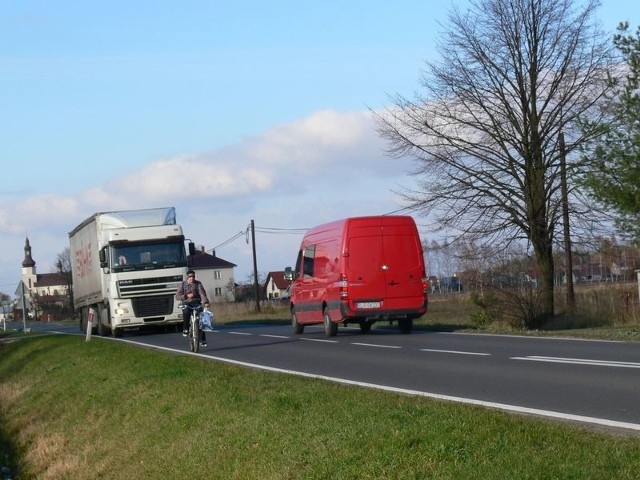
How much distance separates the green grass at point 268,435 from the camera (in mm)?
7527

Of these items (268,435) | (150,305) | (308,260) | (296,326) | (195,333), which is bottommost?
(268,435)

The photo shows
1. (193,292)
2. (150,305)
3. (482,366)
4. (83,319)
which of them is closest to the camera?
(482,366)

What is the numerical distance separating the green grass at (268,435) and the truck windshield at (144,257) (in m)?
13.7

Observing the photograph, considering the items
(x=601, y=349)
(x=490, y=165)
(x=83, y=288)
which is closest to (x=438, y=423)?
(x=601, y=349)

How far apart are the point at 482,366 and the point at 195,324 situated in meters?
8.13

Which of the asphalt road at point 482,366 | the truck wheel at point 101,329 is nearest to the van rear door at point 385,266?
the asphalt road at point 482,366

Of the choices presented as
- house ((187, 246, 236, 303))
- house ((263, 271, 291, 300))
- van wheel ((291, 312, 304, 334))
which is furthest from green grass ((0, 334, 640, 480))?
house ((263, 271, 291, 300))

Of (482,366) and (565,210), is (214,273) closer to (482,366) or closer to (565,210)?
(565,210)

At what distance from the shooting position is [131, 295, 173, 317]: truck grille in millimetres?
34034

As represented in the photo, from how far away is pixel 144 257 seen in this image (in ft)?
111

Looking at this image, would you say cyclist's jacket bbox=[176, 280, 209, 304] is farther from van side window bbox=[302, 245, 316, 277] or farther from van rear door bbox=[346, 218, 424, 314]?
van side window bbox=[302, 245, 316, 277]

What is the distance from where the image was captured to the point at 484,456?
24.7ft

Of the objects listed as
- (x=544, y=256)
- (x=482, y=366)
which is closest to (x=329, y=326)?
(x=482, y=366)

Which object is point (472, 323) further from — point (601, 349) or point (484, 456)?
point (484, 456)
